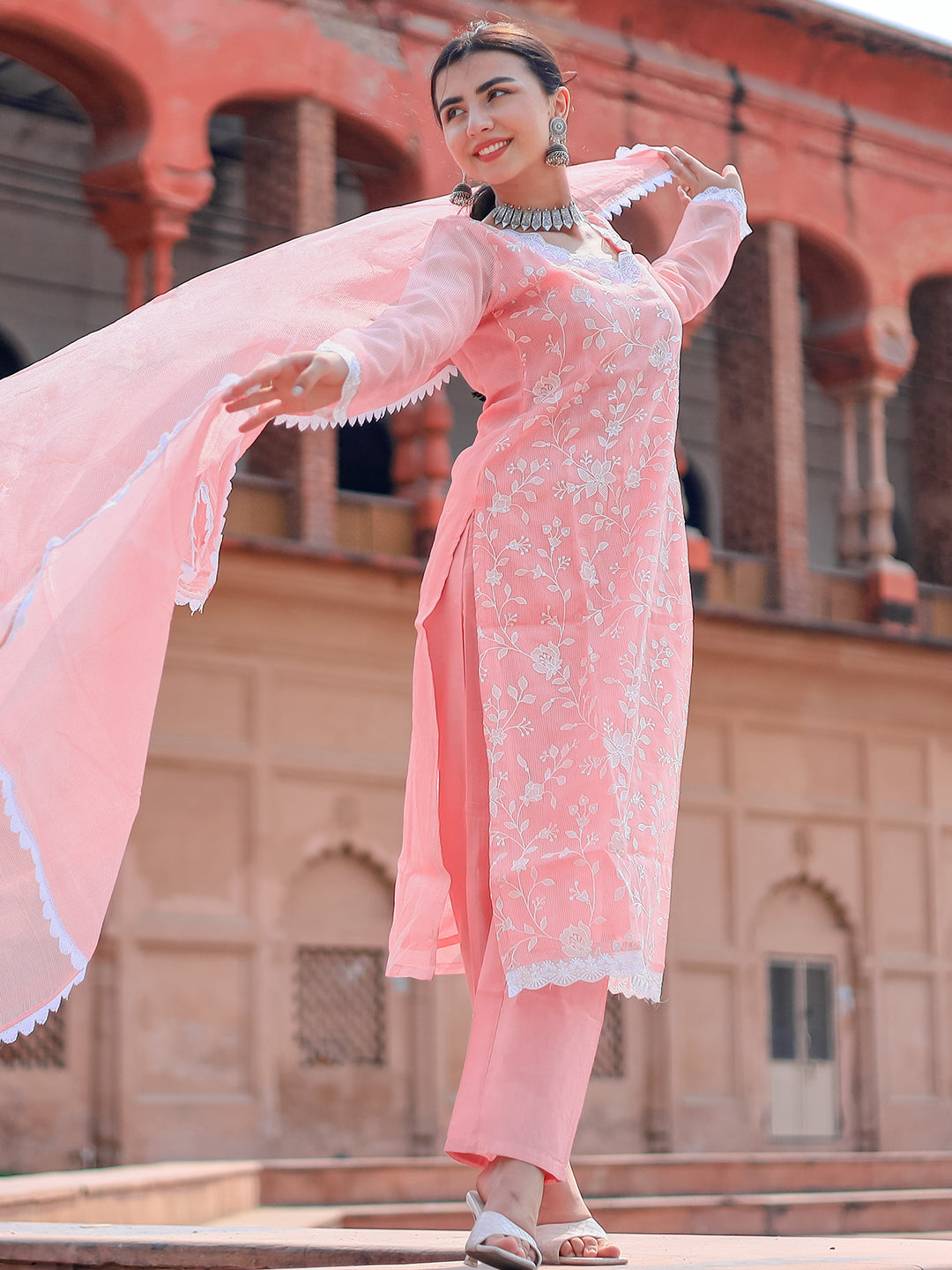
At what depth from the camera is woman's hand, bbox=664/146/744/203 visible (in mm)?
3721

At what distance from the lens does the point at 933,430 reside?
1659 cm

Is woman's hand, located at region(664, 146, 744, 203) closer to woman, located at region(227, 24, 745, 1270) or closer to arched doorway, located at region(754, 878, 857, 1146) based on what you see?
woman, located at region(227, 24, 745, 1270)

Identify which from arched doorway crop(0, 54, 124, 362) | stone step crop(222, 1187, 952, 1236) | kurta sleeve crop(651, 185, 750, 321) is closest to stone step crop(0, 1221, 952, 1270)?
kurta sleeve crop(651, 185, 750, 321)

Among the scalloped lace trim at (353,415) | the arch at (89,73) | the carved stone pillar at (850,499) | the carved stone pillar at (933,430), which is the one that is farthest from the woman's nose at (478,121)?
the carved stone pillar at (933,430)

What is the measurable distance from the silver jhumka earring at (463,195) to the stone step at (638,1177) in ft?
18.6

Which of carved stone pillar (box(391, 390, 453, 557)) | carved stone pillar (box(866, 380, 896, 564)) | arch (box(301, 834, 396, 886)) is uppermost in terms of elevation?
carved stone pillar (box(866, 380, 896, 564))

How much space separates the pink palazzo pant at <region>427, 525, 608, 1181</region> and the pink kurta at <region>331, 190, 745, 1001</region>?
35 millimetres

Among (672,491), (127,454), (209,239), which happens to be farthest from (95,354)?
(209,239)

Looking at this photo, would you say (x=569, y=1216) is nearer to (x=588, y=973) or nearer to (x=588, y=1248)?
(x=588, y=1248)

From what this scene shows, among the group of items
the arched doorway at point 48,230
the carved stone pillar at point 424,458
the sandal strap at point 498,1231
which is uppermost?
the arched doorway at point 48,230

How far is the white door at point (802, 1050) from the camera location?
14.5m

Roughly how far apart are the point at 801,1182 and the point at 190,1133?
3.43 m

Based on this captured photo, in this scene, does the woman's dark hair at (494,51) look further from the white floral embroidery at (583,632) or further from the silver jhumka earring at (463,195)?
the white floral embroidery at (583,632)

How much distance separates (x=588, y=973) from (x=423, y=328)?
92 cm
